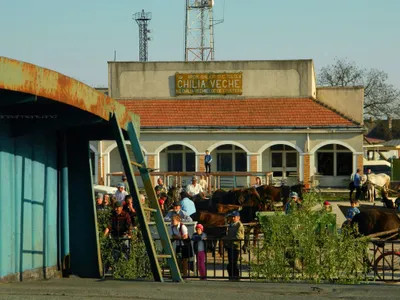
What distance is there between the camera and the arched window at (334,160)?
148 feet

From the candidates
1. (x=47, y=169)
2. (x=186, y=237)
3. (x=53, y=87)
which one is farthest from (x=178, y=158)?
(x=53, y=87)

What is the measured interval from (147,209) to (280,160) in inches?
1383

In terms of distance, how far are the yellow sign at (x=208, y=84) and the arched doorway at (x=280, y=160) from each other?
3752 mm

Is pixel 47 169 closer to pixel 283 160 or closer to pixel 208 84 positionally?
pixel 283 160

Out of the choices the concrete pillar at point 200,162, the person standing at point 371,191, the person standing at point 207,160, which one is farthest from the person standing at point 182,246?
the concrete pillar at point 200,162

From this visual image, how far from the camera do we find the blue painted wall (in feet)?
35.2

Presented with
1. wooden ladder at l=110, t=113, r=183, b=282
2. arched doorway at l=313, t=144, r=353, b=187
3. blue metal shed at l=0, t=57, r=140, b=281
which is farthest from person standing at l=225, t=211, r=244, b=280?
arched doorway at l=313, t=144, r=353, b=187

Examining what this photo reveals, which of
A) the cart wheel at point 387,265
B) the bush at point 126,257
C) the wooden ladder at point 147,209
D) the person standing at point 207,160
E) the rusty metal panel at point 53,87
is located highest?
the person standing at point 207,160

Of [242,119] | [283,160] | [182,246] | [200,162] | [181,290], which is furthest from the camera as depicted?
[283,160]

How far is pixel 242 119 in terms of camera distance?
147 ft

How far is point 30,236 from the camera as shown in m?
11.3

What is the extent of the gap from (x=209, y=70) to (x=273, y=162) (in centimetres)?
623

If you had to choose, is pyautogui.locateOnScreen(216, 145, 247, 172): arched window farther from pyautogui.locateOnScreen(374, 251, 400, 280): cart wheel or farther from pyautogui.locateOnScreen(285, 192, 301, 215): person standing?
pyautogui.locateOnScreen(374, 251, 400, 280): cart wheel

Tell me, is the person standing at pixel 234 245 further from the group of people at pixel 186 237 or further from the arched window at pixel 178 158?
the arched window at pixel 178 158
